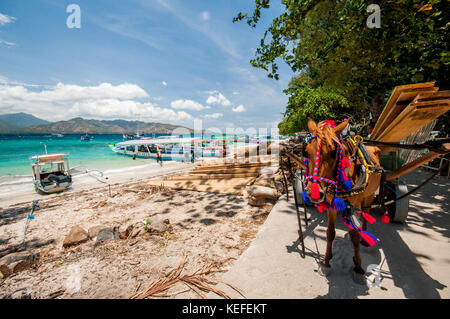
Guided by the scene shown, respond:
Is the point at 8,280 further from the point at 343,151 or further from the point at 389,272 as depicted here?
the point at 389,272

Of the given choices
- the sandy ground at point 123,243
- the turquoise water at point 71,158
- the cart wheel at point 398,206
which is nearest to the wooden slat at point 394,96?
the cart wheel at point 398,206

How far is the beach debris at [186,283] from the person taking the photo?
2762 mm

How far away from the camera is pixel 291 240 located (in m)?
3.93

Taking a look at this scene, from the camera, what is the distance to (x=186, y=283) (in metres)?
2.99

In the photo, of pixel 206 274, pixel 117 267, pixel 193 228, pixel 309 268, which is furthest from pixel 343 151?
pixel 117 267

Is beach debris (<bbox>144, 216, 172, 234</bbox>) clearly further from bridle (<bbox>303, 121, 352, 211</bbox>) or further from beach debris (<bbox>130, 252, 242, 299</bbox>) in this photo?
bridle (<bbox>303, 121, 352, 211</bbox>)

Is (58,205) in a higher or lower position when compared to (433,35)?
lower

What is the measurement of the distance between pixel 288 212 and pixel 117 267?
15.2ft

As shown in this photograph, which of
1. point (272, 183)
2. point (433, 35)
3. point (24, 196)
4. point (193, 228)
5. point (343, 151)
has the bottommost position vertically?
point (24, 196)

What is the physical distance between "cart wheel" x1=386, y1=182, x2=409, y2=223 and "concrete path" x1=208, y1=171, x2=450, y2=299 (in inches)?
8.4

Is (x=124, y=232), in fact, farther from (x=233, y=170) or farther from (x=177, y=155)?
(x=177, y=155)

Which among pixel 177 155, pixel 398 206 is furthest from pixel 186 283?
pixel 177 155

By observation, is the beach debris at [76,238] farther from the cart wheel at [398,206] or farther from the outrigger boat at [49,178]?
the outrigger boat at [49,178]

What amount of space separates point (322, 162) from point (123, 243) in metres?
5.07
